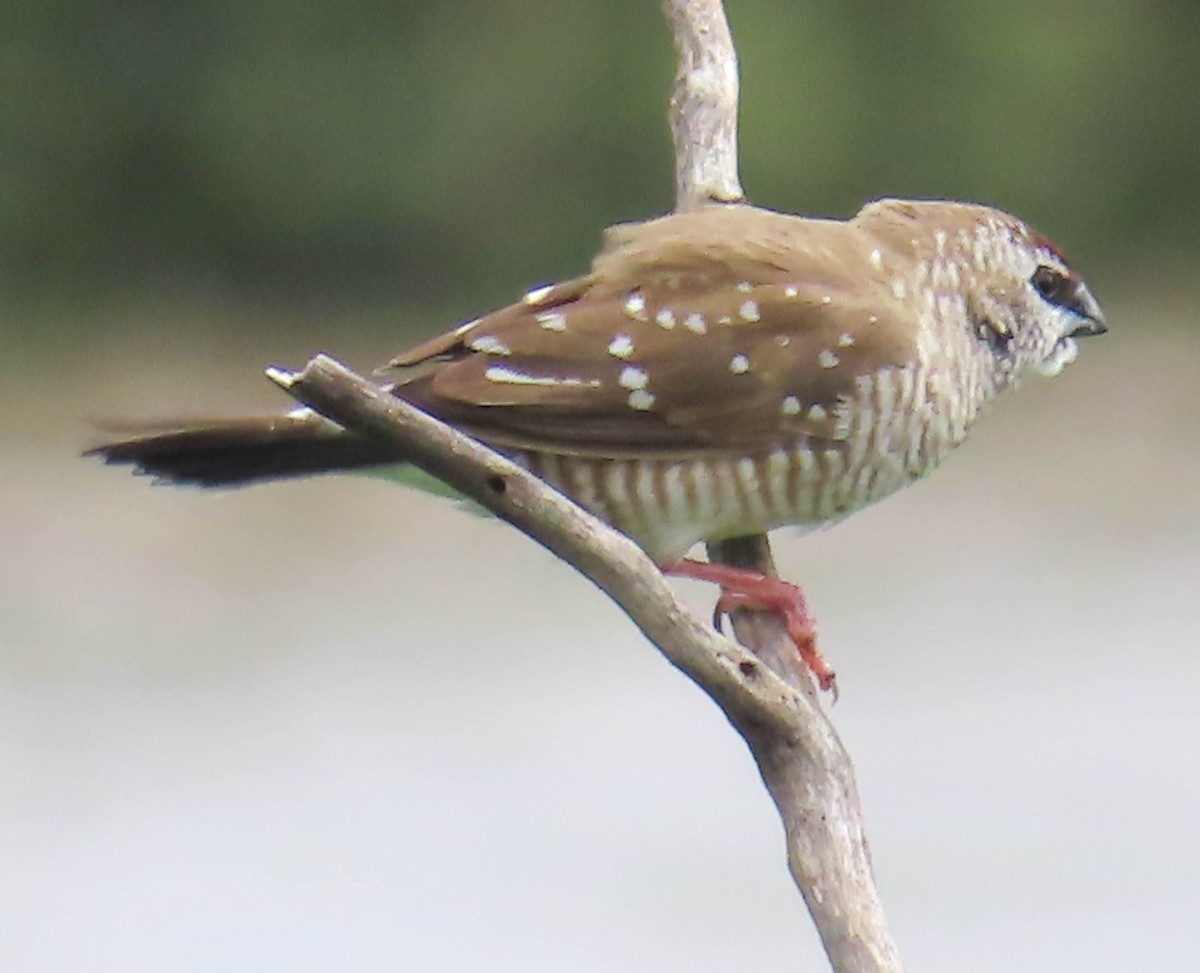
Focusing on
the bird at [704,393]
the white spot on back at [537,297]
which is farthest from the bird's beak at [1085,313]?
the white spot on back at [537,297]

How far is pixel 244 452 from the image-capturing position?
2471 mm

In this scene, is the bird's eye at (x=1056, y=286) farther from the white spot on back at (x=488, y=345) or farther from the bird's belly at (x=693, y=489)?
the white spot on back at (x=488, y=345)

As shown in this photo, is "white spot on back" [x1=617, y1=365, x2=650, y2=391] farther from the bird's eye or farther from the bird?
the bird's eye

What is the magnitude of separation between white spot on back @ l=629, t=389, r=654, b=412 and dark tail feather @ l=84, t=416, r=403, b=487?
0.90 feet

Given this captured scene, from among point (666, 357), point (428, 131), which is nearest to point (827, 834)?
point (666, 357)

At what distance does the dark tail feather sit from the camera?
241 centimetres

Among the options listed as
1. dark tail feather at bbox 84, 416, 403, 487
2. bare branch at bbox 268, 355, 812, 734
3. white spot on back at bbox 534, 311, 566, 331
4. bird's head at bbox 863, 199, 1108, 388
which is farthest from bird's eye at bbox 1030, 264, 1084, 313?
bare branch at bbox 268, 355, 812, 734

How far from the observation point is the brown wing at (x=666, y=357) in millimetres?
2564

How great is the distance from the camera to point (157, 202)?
360 inches

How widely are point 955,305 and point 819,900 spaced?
1.00 m

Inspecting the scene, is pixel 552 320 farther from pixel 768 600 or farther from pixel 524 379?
pixel 768 600

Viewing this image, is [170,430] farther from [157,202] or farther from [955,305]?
[157,202]

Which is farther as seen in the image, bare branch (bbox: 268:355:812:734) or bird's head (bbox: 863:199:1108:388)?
bird's head (bbox: 863:199:1108:388)

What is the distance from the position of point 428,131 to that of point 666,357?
6481 millimetres
